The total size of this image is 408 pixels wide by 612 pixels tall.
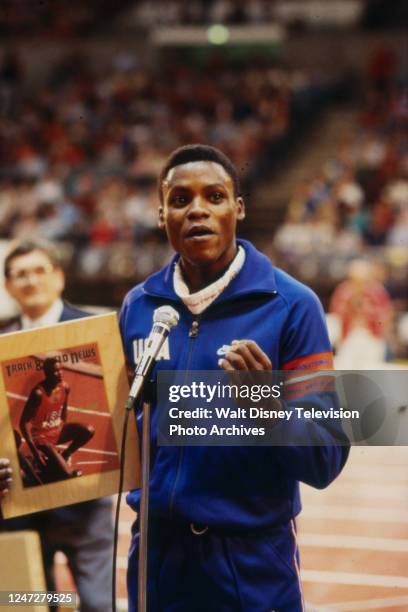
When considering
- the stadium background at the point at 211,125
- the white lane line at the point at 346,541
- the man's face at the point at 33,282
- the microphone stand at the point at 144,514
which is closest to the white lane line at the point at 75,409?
the microphone stand at the point at 144,514

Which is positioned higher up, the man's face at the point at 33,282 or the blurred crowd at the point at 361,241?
the blurred crowd at the point at 361,241

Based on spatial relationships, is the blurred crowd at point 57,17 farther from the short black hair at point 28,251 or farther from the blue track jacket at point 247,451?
the blue track jacket at point 247,451

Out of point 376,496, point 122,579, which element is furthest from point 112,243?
point 122,579

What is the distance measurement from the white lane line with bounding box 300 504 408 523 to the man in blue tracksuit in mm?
3990

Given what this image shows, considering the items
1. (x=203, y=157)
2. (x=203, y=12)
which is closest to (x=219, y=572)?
(x=203, y=157)

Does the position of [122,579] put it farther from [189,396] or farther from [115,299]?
[115,299]

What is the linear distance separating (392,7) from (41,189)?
8.88 m

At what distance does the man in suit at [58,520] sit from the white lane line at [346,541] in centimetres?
205

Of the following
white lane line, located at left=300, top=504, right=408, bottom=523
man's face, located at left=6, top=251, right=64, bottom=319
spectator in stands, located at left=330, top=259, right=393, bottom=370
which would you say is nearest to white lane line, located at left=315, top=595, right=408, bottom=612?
white lane line, located at left=300, top=504, right=408, bottom=523

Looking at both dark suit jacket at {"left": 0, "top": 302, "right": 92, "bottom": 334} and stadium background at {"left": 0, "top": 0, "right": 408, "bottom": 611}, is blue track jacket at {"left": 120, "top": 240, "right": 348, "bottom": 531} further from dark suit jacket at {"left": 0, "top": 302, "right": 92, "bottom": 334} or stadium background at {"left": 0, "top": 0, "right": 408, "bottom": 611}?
stadium background at {"left": 0, "top": 0, "right": 408, "bottom": 611}

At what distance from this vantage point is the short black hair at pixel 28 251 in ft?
12.6

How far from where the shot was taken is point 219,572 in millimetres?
2395

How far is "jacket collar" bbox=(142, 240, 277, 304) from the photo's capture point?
7.98 feet

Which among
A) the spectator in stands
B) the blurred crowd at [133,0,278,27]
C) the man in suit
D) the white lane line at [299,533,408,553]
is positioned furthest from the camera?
the blurred crowd at [133,0,278,27]
